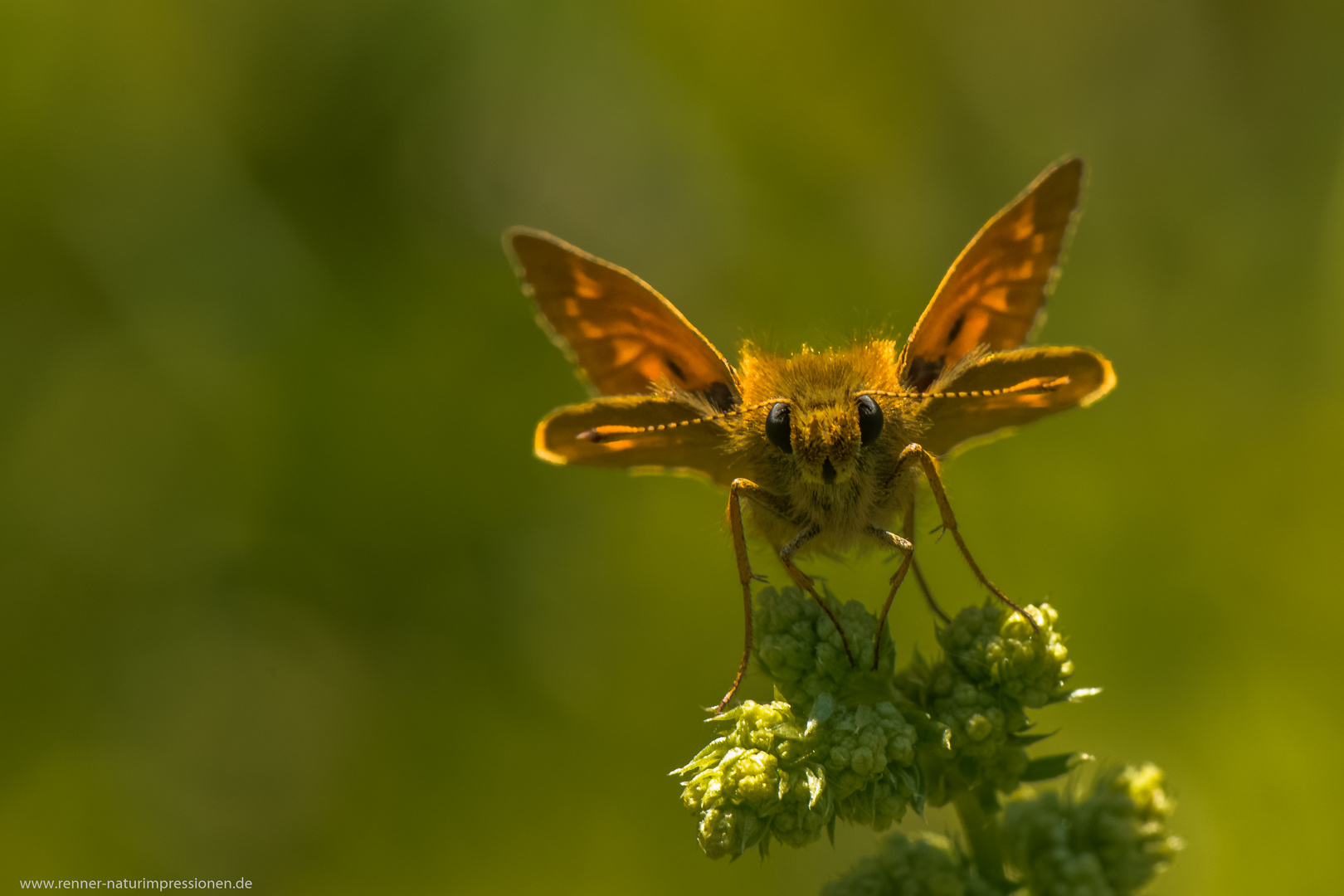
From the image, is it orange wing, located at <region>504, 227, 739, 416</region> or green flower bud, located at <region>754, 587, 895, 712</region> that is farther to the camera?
orange wing, located at <region>504, 227, 739, 416</region>

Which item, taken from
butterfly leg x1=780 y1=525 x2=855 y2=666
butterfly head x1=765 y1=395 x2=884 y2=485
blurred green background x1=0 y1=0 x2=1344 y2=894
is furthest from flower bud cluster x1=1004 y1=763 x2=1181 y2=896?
blurred green background x1=0 y1=0 x2=1344 y2=894

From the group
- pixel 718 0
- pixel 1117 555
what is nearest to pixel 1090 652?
pixel 1117 555

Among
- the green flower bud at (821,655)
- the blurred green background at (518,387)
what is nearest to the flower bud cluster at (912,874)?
the green flower bud at (821,655)

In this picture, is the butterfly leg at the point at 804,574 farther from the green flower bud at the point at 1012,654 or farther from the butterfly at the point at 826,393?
the green flower bud at the point at 1012,654

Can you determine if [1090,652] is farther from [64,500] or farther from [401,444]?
[64,500]

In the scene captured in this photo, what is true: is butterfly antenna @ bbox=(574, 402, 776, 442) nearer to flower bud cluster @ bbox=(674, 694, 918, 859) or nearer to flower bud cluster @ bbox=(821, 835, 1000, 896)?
flower bud cluster @ bbox=(674, 694, 918, 859)
